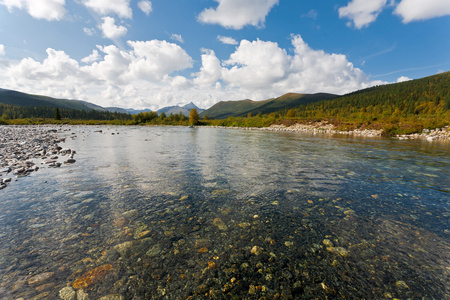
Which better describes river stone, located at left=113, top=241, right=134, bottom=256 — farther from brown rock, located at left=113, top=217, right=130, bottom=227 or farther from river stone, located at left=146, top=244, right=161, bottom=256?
brown rock, located at left=113, top=217, right=130, bottom=227

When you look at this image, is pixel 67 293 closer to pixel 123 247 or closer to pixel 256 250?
pixel 123 247

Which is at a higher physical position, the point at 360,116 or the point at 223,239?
the point at 360,116

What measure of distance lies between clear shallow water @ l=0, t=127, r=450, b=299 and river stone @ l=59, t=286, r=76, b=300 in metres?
0.10

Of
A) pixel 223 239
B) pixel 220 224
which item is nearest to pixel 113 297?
pixel 223 239

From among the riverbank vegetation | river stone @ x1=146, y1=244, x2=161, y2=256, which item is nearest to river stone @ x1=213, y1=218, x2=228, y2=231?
river stone @ x1=146, y1=244, x2=161, y2=256

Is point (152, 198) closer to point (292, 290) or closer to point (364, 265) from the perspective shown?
point (292, 290)

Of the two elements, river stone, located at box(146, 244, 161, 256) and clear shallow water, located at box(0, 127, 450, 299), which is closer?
clear shallow water, located at box(0, 127, 450, 299)

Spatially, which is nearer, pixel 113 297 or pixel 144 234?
pixel 113 297

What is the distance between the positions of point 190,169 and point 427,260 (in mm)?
9475

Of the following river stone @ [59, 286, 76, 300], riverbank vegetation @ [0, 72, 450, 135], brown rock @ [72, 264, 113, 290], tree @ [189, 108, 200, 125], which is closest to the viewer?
river stone @ [59, 286, 76, 300]

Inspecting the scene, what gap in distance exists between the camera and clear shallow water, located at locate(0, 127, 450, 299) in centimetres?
308

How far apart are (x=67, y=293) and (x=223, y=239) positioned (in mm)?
2876

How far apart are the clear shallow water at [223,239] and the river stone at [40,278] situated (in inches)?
0.7

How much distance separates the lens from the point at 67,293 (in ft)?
9.31
